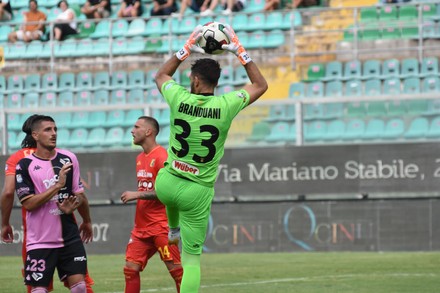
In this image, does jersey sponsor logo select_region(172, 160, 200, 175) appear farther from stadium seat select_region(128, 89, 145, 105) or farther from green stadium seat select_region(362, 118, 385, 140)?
stadium seat select_region(128, 89, 145, 105)

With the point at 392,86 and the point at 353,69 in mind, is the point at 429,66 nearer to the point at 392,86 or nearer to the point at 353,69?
the point at 392,86

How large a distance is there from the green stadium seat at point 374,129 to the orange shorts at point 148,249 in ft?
21.7

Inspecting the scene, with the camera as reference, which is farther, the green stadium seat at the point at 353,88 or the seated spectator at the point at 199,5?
the seated spectator at the point at 199,5

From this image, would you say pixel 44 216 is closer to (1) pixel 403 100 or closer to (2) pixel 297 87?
(1) pixel 403 100

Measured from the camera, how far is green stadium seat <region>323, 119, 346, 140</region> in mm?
17562

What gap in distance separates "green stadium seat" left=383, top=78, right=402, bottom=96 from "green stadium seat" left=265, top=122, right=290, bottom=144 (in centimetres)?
437

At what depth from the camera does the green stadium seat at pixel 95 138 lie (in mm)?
19344

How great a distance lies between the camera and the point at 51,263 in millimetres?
9273

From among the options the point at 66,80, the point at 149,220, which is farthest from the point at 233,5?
the point at 149,220

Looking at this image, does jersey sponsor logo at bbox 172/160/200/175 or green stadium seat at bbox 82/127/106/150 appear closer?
jersey sponsor logo at bbox 172/160/200/175

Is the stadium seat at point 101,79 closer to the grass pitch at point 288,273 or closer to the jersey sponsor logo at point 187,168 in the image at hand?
the grass pitch at point 288,273

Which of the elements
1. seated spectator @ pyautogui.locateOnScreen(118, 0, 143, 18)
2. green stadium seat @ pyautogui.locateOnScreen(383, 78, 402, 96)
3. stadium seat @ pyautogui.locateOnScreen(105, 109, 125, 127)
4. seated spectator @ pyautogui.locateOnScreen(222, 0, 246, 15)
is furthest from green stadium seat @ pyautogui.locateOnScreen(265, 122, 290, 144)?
seated spectator @ pyautogui.locateOnScreen(118, 0, 143, 18)

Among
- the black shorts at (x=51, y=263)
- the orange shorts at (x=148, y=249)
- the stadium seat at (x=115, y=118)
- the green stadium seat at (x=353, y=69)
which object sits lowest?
the orange shorts at (x=148, y=249)

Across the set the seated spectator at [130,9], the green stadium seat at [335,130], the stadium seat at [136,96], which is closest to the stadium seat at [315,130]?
the green stadium seat at [335,130]
